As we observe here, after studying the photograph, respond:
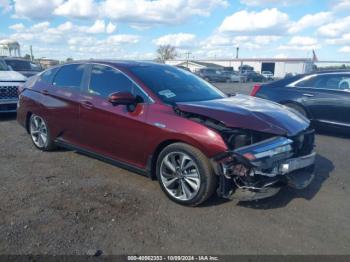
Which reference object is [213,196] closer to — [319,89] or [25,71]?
[319,89]

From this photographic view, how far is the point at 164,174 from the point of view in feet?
14.0

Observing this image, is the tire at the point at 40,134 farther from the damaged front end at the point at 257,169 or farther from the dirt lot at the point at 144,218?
the damaged front end at the point at 257,169

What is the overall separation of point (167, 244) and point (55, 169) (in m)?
2.76

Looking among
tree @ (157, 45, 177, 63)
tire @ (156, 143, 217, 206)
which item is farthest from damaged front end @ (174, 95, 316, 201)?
tree @ (157, 45, 177, 63)

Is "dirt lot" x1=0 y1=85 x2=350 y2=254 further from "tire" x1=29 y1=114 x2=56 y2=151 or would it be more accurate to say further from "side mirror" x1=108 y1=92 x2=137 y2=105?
"side mirror" x1=108 y1=92 x2=137 y2=105

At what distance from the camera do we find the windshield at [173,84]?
15.1ft

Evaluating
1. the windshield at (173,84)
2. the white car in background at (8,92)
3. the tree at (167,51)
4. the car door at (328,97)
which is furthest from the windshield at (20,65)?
the tree at (167,51)

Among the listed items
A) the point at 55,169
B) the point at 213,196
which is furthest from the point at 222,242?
the point at 55,169

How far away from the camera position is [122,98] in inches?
172

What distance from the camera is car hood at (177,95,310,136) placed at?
3920 mm

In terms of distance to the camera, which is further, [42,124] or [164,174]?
[42,124]

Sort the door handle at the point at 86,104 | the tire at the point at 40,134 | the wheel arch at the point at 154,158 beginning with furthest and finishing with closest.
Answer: the tire at the point at 40,134 < the door handle at the point at 86,104 < the wheel arch at the point at 154,158

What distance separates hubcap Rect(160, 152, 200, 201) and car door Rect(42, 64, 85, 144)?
73.4 inches

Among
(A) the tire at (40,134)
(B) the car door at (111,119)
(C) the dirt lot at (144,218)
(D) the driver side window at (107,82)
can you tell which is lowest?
(C) the dirt lot at (144,218)
